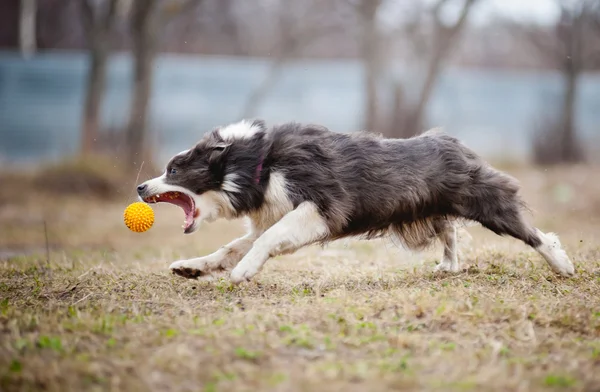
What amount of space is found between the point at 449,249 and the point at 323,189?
1503 millimetres

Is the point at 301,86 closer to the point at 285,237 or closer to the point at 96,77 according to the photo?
the point at 96,77

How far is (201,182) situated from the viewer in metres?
5.82

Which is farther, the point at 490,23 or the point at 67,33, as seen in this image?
the point at 67,33

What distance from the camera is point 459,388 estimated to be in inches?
140

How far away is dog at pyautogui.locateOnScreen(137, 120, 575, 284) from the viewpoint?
5648 mm

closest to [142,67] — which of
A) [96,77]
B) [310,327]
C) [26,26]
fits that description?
[96,77]

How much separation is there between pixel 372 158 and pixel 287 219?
35.1 inches

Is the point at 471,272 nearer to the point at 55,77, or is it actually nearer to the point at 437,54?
the point at 437,54

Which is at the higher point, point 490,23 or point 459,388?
point 490,23

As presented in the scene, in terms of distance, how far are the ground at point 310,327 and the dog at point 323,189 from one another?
1.27 ft

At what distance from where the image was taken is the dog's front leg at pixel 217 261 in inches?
232

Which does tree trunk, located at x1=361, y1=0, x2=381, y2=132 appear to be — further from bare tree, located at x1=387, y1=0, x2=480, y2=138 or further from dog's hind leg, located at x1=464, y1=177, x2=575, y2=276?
dog's hind leg, located at x1=464, y1=177, x2=575, y2=276

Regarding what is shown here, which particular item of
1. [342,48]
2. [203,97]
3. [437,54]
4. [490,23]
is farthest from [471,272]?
[342,48]

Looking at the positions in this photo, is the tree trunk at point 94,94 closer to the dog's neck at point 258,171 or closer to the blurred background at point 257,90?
the blurred background at point 257,90
